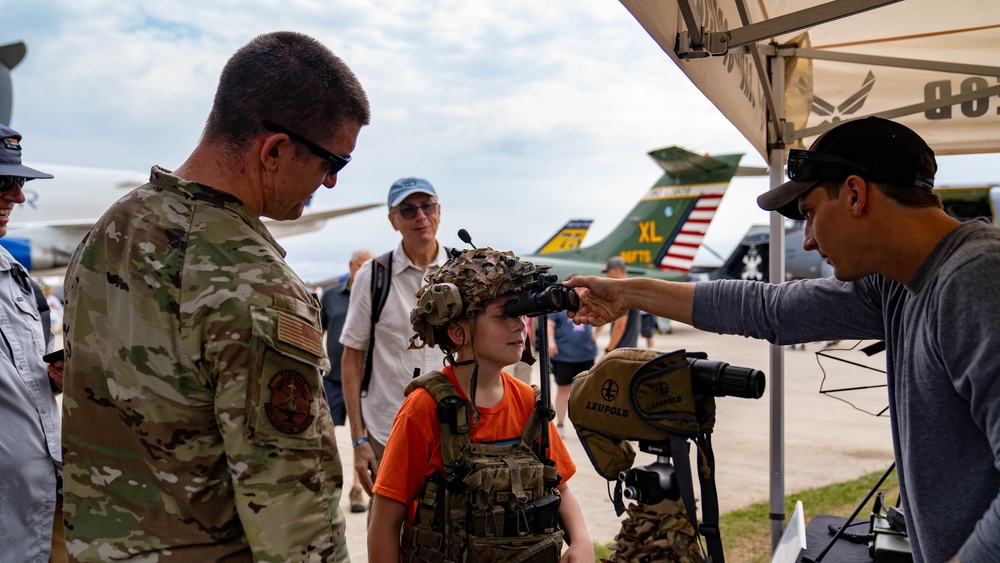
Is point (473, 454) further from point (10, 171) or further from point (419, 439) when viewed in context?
point (10, 171)

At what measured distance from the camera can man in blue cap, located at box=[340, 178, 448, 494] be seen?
12.2 feet

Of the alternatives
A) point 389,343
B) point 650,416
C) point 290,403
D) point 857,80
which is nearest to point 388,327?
point 389,343

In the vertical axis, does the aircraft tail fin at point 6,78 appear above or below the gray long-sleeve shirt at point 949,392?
above

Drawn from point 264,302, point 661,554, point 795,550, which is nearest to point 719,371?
point 661,554

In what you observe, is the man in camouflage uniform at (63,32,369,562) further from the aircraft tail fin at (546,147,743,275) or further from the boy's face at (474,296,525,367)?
the aircraft tail fin at (546,147,743,275)

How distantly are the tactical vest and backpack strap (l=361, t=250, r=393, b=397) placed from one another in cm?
159

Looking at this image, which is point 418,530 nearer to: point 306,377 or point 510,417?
point 510,417

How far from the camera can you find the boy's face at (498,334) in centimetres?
243

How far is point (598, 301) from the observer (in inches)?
100

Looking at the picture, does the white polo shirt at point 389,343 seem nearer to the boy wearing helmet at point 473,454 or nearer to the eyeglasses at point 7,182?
the boy wearing helmet at point 473,454

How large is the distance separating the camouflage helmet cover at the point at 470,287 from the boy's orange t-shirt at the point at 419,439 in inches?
9.1

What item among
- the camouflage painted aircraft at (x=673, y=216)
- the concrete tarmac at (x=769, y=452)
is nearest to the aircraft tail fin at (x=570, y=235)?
the camouflage painted aircraft at (x=673, y=216)

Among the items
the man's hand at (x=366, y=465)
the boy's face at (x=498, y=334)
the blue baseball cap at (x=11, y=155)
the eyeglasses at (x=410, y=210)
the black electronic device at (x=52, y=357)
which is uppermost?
the blue baseball cap at (x=11, y=155)

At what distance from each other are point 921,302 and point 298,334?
1.40 metres
